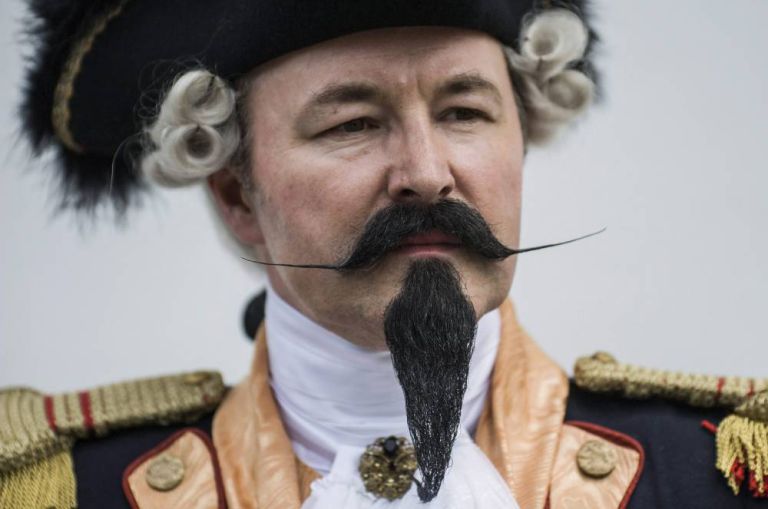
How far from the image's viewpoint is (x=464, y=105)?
6.86 ft

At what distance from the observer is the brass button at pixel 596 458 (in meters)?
2.04

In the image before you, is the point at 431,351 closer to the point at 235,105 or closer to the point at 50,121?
the point at 235,105

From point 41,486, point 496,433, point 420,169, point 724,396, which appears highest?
point 420,169

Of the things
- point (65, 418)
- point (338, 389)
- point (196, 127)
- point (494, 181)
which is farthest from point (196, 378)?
point (494, 181)

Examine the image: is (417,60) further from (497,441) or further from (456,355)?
(497,441)

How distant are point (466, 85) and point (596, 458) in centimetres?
69

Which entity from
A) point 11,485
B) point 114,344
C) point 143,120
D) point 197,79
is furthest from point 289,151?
point 114,344

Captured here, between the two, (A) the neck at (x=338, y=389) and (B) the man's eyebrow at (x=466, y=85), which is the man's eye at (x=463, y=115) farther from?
(A) the neck at (x=338, y=389)

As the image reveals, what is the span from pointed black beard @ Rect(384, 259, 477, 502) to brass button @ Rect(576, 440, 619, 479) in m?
0.25

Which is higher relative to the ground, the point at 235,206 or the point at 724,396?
the point at 235,206

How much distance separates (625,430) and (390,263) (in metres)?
0.54

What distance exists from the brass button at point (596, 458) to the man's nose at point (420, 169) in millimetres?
513

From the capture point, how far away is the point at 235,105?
2.24 meters

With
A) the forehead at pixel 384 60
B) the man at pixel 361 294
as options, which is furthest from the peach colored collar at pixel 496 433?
the forehead at pixel 384 60
